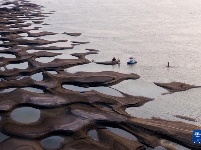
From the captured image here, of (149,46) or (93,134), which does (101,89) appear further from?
(149,46)

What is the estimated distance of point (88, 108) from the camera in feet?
157

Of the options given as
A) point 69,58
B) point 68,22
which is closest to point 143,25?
point 68,22

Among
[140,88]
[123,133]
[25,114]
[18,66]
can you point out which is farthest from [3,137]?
[18,66]

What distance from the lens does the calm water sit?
5325 centimetres

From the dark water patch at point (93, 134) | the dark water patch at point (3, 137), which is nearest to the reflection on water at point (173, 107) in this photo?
the dark water patch at point (93, 134)

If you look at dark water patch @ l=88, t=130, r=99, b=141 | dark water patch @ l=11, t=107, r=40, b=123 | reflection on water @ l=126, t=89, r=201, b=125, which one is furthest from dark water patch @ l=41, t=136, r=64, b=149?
reflection on water @ l=126, t=89, r=201, b=125

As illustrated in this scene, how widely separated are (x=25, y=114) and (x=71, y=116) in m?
7.42

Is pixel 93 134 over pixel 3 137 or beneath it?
beneath

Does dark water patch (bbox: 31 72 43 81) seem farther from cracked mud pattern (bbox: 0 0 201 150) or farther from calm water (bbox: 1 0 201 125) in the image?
calm water (bbox: 1 0 201 125)

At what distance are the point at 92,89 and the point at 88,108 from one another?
941cm

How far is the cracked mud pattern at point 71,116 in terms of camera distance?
126 feet

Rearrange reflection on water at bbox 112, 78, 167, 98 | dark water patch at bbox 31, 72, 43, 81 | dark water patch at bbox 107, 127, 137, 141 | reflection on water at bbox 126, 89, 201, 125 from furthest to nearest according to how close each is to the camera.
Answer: dark water patch at bbox 31, 72, 43, 81, reflection on water at bbox 112, 78, 167, 98, reflection on water at bbox 126, 89, 201, 125, dark water patch at bbox 107, 127, 137, 141

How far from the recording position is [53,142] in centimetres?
3931

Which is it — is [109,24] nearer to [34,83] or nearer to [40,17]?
[40,17]
